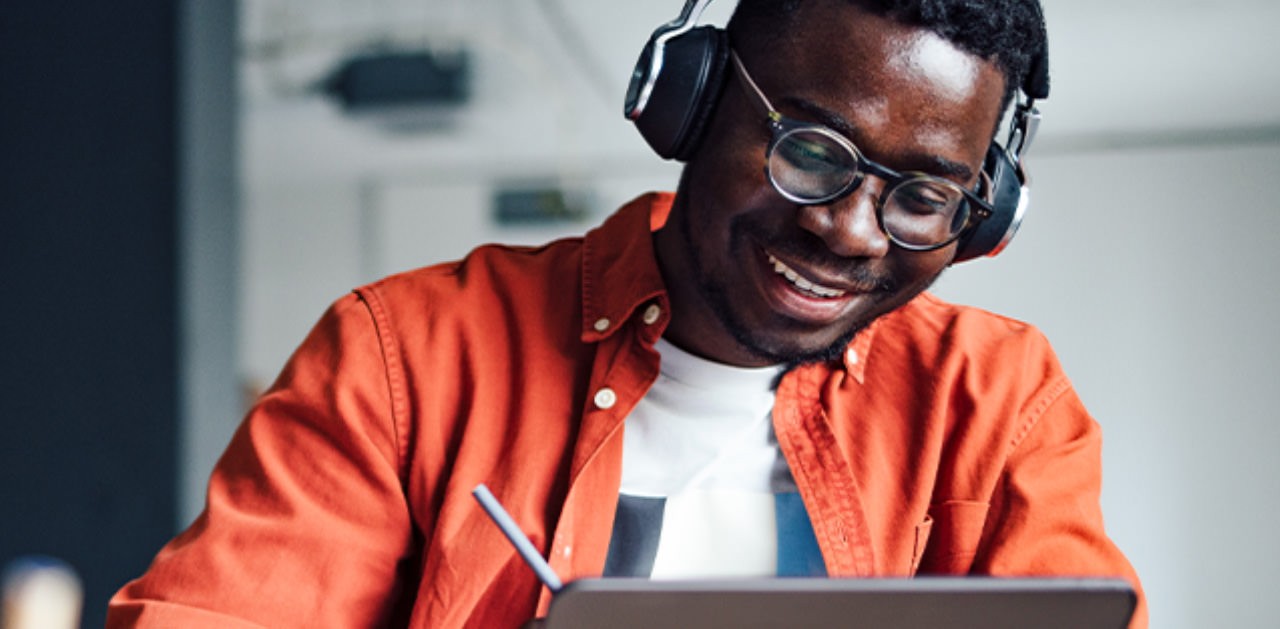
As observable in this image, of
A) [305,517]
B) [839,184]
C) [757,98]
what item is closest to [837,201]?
[839,184]

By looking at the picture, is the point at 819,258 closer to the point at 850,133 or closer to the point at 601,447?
the point at 850,133

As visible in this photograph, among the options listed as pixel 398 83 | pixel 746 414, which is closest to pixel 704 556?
pixel 746 414

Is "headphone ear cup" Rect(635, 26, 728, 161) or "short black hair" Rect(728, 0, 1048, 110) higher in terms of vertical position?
"short black hair" Rect(728, 0, 1048, 110)

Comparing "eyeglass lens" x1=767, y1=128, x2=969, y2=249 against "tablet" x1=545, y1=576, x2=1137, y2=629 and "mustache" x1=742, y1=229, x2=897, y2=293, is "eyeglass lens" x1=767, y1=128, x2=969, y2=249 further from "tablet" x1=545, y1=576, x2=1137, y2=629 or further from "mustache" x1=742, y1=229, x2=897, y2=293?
"tablet" x1=545, y1=576, x2=1137, y2=629

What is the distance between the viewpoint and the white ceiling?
11.7 ft

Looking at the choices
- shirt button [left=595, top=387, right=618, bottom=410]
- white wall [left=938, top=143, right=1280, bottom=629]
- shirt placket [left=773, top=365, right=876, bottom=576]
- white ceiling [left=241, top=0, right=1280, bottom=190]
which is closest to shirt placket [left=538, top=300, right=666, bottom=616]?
shirt button [left=595, top=387, right=618, bottom=410]

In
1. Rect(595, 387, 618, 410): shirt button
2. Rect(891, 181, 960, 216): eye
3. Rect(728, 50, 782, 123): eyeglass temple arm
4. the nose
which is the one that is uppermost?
Rect(728, 50, 782, 123): eyeglass temple arm

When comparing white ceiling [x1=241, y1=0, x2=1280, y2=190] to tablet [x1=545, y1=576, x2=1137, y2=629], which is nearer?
tablet [x1=545, y1=576, x2=1137, y2=629]

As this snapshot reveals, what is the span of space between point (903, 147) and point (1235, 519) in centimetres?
403

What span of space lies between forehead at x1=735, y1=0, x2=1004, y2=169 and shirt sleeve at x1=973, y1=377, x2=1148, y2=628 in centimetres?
28

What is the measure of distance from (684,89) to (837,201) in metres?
0.17

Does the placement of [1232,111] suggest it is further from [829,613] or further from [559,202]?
[829,613]

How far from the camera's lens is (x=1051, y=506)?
39.4 inches

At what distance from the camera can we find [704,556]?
3.26 feet
